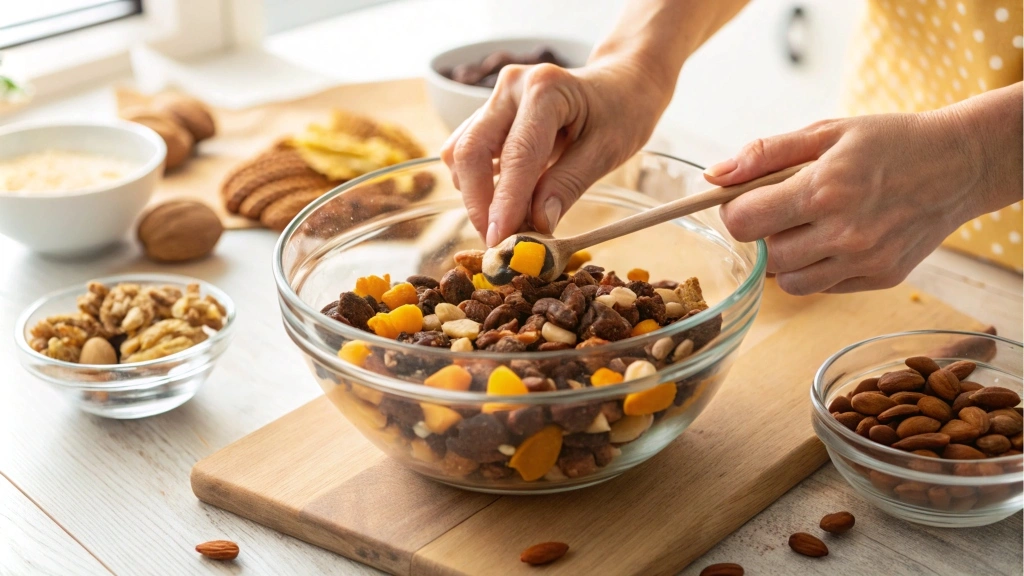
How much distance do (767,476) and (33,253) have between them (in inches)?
45.6

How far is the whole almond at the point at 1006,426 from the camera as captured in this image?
947 mm

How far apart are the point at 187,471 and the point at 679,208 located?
607mm

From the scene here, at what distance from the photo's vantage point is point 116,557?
96cm

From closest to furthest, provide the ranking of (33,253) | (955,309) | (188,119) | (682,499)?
(682,499), (955,309), (33,253), (188,119)

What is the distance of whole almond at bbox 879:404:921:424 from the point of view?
96cm

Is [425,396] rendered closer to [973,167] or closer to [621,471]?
[621,471]

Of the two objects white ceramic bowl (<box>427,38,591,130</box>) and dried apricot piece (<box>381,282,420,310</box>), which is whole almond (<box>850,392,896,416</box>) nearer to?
dried apricot piece (<box>381,282,420,310</box>)

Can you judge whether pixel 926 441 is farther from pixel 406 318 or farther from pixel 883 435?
pixel 406 318

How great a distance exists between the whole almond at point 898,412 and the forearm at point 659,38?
56 centimetres

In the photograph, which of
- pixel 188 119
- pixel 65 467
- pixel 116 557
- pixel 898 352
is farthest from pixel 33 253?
pixel 898 352

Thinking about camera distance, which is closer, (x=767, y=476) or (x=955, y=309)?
(x=767, y=476)

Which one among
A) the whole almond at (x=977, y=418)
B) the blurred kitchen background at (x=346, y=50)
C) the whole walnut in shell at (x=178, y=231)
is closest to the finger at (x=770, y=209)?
the whole almond at (x=977, y=418)

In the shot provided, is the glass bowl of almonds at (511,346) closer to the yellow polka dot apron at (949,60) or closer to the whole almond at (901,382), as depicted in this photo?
the whole almond at (901,382)

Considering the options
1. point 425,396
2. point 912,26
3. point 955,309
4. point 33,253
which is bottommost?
point 33,253
